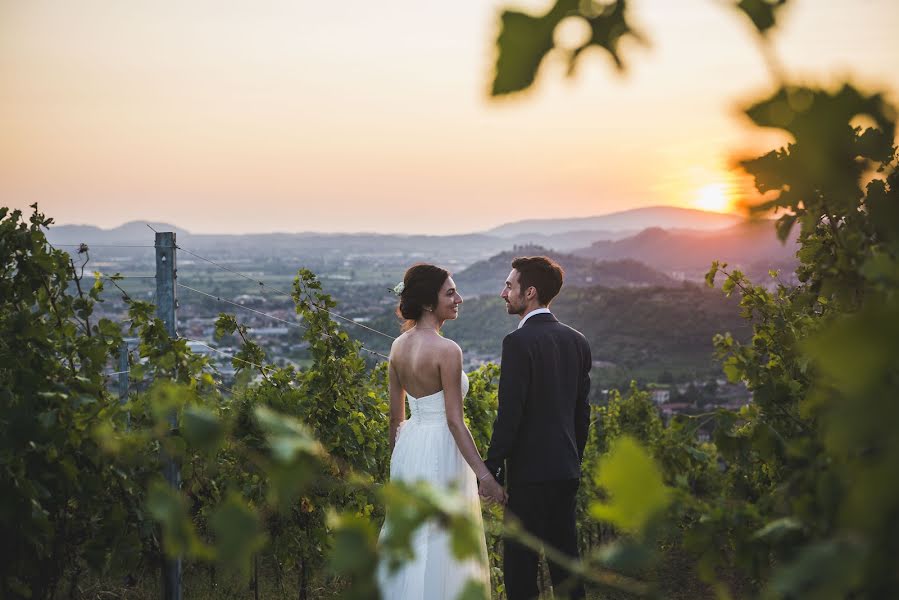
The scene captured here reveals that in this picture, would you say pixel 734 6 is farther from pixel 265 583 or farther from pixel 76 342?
pixel 265 583

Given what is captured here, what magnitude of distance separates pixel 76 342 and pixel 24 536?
762mm

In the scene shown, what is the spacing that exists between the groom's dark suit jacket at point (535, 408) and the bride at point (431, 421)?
18cm

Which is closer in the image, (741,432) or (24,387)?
(741,432)

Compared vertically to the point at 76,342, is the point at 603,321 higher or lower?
lower

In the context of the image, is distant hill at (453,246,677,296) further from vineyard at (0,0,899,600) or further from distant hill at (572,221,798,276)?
vineyard at (0,0,899,600)

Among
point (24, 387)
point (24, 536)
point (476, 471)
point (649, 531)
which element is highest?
point (649, 531)

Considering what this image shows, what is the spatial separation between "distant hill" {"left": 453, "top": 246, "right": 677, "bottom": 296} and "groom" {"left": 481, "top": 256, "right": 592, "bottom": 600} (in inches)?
2391

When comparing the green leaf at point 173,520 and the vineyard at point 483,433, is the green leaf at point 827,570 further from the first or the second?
the green leaf at point 173,520

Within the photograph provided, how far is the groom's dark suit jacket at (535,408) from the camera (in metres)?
4.06

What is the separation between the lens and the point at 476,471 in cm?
408

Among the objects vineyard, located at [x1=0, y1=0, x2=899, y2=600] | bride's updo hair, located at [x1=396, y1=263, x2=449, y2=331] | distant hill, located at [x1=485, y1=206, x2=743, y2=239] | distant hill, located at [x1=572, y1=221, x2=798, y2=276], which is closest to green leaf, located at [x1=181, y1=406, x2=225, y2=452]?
vineyard, located at [x1=0, y1=0, x2=899, y2=600]

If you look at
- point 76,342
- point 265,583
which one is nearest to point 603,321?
point 265,583

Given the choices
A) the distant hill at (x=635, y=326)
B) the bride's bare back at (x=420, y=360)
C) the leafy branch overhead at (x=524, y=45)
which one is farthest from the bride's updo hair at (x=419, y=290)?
the distant hill at (x=635, y=326)

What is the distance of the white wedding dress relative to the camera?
4223 millimetres
